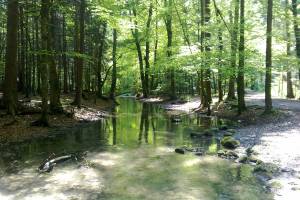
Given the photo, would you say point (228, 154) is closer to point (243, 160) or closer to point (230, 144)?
point (243, 160)

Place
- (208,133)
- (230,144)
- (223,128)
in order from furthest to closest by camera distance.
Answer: (223,128), (208,133), (230,144)

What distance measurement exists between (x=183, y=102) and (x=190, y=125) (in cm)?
1448

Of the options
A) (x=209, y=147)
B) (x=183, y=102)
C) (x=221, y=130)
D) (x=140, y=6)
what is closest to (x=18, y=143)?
(x=209, y=147)

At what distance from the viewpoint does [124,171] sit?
37.0ft

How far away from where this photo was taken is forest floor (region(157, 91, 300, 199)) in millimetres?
10258

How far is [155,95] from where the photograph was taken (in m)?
45.7

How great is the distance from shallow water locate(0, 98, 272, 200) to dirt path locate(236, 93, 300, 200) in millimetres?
683

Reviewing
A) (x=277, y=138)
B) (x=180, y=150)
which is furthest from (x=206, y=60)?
(x=180, y=150)

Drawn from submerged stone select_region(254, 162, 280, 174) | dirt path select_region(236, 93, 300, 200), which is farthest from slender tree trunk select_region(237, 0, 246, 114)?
submerged stone select_region(254, 162, 280, 174)

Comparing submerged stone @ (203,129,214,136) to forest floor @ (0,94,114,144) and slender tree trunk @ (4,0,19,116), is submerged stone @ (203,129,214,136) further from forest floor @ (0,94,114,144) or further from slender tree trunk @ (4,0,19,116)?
slender tree trunk @ (4,0,19,116)

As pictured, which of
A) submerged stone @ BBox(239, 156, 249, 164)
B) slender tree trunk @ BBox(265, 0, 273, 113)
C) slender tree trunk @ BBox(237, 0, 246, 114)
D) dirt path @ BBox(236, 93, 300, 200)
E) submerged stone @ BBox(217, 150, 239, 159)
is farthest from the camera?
slender tree trunk @ BBox(237, 0, 246, 114)

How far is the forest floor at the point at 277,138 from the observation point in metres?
10.3

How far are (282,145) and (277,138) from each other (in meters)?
1.41

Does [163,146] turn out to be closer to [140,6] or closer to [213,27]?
[213,27]
